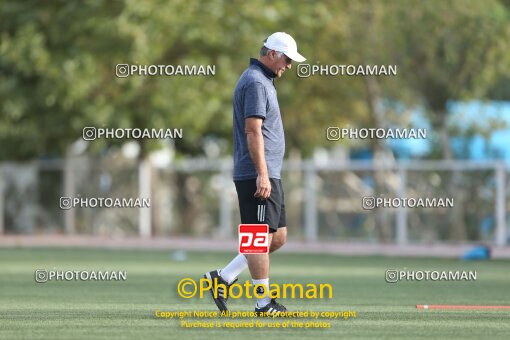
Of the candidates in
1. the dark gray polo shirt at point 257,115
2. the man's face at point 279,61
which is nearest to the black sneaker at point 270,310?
the dark gray polo shirt at point 257,115

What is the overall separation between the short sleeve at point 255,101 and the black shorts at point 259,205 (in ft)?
1.82

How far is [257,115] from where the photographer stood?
11398 millimetres

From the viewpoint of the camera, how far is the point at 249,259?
1144 cm

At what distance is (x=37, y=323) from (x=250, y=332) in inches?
75.1

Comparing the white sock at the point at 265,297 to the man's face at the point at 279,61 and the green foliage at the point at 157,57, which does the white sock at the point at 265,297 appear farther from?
the green foliage at the point at 157,57

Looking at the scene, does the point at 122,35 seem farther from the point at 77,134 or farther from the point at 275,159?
the point at 275,159

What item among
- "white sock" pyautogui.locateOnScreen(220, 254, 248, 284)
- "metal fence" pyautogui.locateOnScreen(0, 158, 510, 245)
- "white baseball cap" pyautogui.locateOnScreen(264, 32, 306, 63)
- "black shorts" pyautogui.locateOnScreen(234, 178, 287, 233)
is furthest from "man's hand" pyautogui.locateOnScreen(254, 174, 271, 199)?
"metal fence" pyautogui.locateOnScreen(0, 158, 510, 245)

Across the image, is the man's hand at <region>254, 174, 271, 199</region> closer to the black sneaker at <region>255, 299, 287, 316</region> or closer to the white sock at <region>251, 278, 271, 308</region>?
the white sock at <region>251, 278, 271, 308</region>

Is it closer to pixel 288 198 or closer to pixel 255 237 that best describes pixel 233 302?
pixel 255 237

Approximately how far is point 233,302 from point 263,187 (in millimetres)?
2773

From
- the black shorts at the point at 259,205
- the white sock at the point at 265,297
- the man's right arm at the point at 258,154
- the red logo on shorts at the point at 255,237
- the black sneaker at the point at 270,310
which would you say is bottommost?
the black sneaker at the point at 270,310

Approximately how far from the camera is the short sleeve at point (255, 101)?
1141cm

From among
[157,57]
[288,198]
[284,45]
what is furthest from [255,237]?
[157,57]

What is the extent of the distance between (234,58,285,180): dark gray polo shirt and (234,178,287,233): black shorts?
0.24 feet
